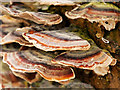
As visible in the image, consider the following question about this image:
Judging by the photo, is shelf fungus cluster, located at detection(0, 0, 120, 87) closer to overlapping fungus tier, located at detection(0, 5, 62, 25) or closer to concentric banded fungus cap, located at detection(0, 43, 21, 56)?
overlapping fungus tier, located at detection(0, 5, 62, 25)

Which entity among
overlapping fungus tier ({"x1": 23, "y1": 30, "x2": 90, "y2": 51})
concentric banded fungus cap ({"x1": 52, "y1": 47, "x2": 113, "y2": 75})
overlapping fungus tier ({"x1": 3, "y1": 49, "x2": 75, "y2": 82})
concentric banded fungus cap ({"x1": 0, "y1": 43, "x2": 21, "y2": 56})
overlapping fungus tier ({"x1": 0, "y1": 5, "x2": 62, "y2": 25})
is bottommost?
concentric banded fungus cap ({"x1": 0, "y1": 43, "x2": 21, "y2": 56})

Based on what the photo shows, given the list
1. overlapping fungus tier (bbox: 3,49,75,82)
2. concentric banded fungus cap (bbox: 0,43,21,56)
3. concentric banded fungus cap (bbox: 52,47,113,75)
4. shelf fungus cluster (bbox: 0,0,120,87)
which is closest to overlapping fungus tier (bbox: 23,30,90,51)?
shelf fungus cluster (bbox: 0,0,120,87)

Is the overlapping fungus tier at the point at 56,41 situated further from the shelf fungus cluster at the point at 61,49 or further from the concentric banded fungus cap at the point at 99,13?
the concentric banded fungus cap at the point at 99,13

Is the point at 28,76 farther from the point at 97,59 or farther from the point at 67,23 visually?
the point at 97,59

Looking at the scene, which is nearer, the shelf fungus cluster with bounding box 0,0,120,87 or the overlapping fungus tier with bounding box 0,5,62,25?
the shelf fungus cluster with bounding box 0,0,120,87

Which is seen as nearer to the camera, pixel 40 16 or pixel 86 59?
pixel 86 59

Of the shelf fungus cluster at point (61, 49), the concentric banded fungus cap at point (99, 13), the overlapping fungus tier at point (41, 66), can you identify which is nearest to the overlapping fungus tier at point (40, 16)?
the shelf fungus cluster at point (61, 49)

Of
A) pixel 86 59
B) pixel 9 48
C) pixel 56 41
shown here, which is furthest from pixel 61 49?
pixel 9 48

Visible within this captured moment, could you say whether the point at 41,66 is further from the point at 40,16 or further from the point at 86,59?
the point at 40,16
